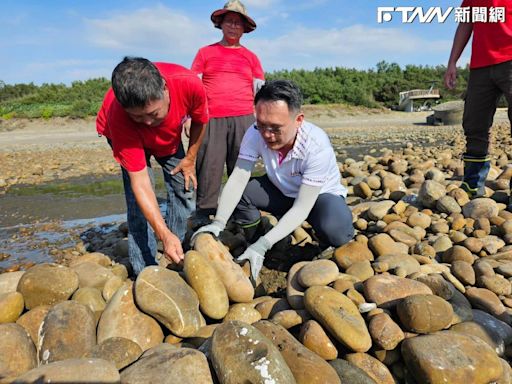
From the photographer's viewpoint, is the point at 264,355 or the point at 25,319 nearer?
the point at 264,355

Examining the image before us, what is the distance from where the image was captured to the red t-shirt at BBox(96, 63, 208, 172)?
8.39 feet

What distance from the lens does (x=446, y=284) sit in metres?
2.21

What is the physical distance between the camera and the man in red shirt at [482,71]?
331 centimetres

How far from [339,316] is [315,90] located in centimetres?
2600

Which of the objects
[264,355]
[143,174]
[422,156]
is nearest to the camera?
[264,355]

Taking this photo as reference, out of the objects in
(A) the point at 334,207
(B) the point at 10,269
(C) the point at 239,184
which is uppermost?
(C) the point at 239,184

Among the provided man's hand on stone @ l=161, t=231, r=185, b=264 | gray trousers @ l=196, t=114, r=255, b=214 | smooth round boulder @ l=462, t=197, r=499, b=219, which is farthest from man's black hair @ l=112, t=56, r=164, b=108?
smooth round boulder @ l=462, t=197, r=499, b=219

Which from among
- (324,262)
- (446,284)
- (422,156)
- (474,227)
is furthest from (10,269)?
(422,156)

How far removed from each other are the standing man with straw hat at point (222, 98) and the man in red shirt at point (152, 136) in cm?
41

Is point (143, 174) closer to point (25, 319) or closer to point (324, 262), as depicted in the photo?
point (25, 319)

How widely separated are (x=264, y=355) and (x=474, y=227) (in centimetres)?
246

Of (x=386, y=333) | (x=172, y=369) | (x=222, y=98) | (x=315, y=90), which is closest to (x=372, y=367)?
(x=386, y=333)

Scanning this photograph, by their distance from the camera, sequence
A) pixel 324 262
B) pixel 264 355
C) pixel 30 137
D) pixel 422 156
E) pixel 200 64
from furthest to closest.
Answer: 1. pixel 30 137
2. pixel 422 156
3. pixel 200 64
4. pixel 324 262
5. pixel 264 355

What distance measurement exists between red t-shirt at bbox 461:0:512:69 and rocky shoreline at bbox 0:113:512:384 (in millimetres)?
1548
